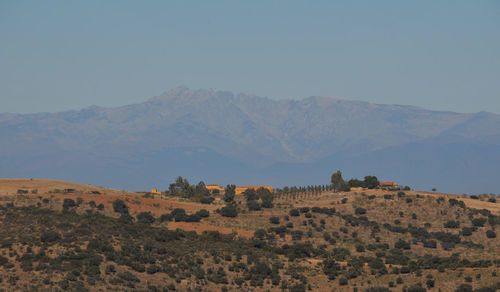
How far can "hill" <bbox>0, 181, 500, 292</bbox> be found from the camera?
74375 mm

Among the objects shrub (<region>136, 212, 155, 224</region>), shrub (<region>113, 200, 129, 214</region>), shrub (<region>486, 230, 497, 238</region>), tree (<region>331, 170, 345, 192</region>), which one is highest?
tree (<region>331, 170, 345, 192</region>)

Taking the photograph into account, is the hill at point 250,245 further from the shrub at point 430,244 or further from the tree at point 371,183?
the tree at point 371,183

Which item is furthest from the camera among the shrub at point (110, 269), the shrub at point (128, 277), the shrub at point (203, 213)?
the shrub at point (203, 213)

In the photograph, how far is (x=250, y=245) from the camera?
98.7 meters

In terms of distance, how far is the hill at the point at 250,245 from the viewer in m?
74.4

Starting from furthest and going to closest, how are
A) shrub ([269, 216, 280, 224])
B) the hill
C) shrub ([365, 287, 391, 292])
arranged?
1. shrub ([269, 216, 280, 224])
2. the hill
3. shrub ([365, 287, 391, 292])

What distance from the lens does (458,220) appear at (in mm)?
134250

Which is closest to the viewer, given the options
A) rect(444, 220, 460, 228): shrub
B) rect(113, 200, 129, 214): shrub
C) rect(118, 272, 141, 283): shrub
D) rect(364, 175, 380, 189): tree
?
rect(118, 272, 141, 283): shrub

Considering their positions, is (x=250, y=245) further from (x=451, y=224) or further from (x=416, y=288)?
(x=451, y=224)

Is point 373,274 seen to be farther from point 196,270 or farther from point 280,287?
point 196,270

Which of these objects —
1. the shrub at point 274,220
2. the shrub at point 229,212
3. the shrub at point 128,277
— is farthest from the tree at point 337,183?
the shrub at point 128,277

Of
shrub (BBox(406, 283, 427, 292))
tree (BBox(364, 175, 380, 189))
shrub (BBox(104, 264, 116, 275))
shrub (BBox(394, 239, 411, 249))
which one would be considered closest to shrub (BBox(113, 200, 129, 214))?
shrub (BBox(394, 239, 411, 249))

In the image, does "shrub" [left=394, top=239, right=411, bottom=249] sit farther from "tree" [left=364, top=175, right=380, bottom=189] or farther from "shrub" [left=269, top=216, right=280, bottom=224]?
"tree" [left=364, top=175, right=380, bottom=189]

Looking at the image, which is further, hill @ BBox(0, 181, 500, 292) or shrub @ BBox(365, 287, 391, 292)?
hill @ BBox(0, 181, 500, 292)
